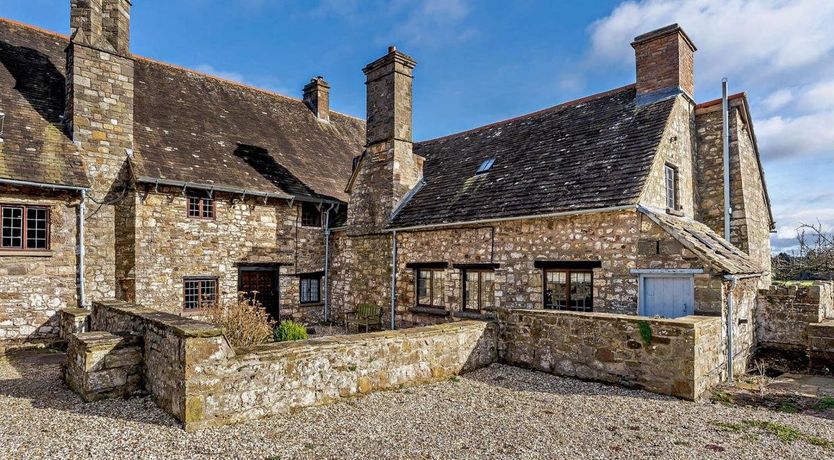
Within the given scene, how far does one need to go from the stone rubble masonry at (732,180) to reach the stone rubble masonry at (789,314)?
157 cm

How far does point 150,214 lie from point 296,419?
9.45 metres

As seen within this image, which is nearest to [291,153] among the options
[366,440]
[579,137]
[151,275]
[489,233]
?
[151,275]

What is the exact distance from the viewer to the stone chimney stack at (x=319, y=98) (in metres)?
22.0

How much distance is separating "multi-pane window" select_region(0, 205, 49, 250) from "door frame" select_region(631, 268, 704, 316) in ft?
44.1

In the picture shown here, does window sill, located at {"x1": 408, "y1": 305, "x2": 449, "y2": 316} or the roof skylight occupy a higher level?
the roof skylight

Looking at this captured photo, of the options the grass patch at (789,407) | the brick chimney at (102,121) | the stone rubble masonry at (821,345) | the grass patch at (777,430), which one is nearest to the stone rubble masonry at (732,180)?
the stone rubble masonry at (821,345)

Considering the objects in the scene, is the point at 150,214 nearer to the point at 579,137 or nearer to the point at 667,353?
the point at 579,137

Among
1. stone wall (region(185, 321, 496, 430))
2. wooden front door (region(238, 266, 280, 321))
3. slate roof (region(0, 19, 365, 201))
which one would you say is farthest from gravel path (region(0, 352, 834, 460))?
wooden front door (region(238, 266, 280, 321))

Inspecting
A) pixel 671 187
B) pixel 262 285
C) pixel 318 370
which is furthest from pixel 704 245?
A: pixel 262 285

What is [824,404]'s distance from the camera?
7.52 meters

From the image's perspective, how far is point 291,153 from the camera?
18172 millimetres

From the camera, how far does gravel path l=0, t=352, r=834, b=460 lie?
5.40 meters

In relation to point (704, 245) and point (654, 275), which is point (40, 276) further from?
point (704, 245)

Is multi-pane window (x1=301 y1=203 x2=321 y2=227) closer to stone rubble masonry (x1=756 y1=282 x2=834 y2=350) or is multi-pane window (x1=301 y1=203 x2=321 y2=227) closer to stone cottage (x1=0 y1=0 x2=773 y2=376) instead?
stone cottage (x1=0 y1=0 x2=773 y2=376)
